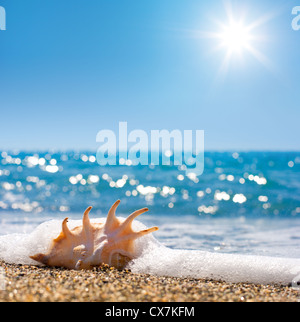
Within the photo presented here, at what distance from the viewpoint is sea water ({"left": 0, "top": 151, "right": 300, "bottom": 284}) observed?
11.5 feet

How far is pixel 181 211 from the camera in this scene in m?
10.1

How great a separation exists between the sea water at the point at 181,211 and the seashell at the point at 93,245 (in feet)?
0.53

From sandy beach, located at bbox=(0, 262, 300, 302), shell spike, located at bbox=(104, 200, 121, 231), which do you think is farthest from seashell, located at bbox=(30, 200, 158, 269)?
sandy beach, located at bbox=(0, 262, 300, 302)

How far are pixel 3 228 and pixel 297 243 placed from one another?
428 cm

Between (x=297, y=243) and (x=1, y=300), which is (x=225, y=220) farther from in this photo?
(x=1, y=300)

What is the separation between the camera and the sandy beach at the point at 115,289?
2369 millimetres

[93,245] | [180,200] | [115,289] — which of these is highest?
[180,200]

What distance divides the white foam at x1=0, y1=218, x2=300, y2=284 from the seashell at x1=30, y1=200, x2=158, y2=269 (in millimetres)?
135

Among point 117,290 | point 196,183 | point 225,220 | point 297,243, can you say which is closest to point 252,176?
point 196,183

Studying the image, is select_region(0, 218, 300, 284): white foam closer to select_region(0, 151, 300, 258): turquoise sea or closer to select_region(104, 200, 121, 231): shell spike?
select_region(104, 200, 121, 231): shell spike

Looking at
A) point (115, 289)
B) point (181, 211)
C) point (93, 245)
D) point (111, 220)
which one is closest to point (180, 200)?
point (181, 211)

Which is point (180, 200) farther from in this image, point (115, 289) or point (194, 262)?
point (115, 289)

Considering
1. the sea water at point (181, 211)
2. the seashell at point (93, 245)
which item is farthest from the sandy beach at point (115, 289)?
the sea water at point (181, 211)

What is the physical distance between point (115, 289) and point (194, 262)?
3.62 feet
